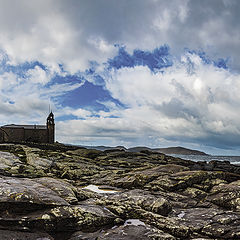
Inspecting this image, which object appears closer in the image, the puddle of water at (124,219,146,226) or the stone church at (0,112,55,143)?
the puddle of water at (124,219,146,226)

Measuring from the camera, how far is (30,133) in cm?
10388

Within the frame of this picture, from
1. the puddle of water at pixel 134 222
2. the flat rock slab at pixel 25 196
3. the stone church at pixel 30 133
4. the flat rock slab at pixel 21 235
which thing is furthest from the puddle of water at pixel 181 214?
the stone church at pixel 30 133

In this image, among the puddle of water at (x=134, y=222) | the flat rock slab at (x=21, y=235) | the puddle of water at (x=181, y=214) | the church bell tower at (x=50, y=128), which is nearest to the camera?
the flat rock slab at (x=21, y=235)

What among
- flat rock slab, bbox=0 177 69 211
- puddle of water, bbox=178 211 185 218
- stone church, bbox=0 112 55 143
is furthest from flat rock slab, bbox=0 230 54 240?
stone church, bbox=0 112 55 143

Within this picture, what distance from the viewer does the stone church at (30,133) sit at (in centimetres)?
10012

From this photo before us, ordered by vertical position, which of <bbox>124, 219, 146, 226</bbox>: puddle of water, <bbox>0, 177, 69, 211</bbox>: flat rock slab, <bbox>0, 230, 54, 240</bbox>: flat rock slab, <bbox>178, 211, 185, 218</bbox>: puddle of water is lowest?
<bbox>178, 211, 185, 218</bbox>: puddle of water

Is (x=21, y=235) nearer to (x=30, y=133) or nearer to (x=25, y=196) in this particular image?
(x=25, y=196)

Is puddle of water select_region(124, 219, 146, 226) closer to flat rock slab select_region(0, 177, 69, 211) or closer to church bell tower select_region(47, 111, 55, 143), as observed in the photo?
flat rock slab select_region(0, 177, 69, 211)

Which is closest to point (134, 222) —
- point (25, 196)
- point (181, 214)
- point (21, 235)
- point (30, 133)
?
point (21, 235)

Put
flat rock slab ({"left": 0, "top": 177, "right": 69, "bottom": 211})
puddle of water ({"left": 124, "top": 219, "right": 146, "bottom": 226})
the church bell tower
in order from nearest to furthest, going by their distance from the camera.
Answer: flat rock slab ({"left": 0, "top": 177, "right": 69, "bottom": 211})
puddle of water ({"left": 124, "top": 219, "right": 146, "bottom": 226})
the church bell tower

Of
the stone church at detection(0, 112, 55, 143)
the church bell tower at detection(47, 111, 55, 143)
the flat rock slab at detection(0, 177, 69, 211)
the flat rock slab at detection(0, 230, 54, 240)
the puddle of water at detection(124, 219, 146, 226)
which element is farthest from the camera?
the church bell tower at detection(47, 111, 55, 143)

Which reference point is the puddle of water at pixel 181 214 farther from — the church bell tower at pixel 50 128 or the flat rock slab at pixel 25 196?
the church bell tower at pixel 50 128

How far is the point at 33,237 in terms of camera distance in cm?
909

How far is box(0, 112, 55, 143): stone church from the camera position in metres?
100
